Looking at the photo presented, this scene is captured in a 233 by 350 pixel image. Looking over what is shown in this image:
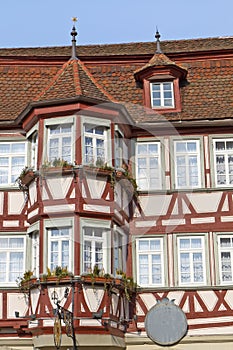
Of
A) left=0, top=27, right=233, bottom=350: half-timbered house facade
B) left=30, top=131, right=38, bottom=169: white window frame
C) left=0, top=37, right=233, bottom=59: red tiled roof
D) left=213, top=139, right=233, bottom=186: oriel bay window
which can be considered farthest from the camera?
left=0, top=37, right=233, bottom=59: red tiled roof

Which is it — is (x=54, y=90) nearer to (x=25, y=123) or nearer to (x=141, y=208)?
(x=25, y=123)

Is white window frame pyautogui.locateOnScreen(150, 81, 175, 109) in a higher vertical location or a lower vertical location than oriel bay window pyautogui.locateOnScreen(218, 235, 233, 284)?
higher

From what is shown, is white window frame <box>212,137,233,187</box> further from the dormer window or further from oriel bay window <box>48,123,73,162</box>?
oriel bay window <box>48,123,73,162</box>

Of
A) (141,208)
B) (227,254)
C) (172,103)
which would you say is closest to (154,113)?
(172,103)

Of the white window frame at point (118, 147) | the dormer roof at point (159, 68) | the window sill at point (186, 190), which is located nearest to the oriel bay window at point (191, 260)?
the window sill at point (186, 190)

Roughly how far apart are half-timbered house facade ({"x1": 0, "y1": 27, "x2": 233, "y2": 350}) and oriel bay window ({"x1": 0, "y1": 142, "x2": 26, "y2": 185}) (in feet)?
0.09

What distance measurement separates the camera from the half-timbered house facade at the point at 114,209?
56.5 ft

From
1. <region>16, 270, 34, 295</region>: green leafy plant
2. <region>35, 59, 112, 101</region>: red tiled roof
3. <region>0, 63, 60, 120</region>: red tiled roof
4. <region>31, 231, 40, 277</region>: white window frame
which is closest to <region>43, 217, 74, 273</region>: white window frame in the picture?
<region>31, 231, 40, 277</region>: white window frame

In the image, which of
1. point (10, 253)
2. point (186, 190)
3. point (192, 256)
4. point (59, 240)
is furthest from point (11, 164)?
point (192, 256)

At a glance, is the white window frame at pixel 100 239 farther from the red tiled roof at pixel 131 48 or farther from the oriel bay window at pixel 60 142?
the red tiled roof at pixel 131 48

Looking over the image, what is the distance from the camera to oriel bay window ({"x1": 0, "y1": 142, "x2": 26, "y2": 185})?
63.5ft

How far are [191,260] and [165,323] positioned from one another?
1.81m

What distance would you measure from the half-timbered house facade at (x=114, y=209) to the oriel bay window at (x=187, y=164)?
29mm

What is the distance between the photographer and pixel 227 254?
743 inches
